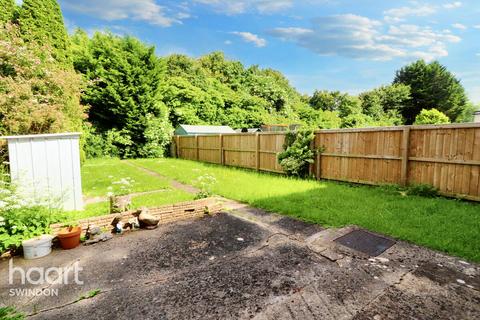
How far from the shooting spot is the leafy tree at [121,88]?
1755cm

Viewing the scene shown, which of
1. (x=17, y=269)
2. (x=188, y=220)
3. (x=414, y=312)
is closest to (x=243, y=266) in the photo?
(x=414, y=312)

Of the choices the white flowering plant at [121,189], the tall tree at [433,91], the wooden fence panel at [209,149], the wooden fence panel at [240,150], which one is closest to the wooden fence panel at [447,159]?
the wooden fence panel at [240,150]

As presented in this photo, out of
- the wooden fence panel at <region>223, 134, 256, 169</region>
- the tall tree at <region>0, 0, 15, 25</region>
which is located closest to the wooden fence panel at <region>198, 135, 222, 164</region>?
the wooden fence panel at <region>223, 134, 256, 169</region>

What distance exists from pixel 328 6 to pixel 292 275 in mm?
10062

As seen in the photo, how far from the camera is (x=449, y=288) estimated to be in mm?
2471

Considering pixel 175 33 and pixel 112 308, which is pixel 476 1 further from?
→ pixel 175 33

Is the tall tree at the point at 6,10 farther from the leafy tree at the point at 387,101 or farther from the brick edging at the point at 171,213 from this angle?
the leafy tree at the point at 387,101

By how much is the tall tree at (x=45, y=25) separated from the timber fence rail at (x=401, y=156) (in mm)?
11421

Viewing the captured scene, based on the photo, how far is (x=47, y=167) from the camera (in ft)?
15.7

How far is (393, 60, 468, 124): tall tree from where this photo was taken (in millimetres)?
33688

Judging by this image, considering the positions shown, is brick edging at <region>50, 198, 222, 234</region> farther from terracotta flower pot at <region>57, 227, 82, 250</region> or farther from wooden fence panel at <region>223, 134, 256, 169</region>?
wooden fence panel at <region>223, 134, 256, 169</region>

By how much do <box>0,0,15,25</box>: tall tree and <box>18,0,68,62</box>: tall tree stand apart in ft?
2.46

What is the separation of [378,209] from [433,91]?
39237mm

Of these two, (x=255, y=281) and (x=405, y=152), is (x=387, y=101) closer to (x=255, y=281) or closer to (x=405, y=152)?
(x=405, y=152)
